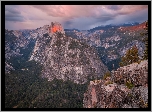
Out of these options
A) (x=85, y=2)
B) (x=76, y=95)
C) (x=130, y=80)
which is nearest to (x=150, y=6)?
(x=85, y=2)

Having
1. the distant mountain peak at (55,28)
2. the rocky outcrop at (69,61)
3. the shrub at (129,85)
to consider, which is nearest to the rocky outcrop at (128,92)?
the shrub at (129,85)

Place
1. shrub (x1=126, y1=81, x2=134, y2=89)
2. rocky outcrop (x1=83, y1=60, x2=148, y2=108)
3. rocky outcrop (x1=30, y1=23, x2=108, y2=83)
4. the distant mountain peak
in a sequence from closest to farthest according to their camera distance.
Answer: rocky outcrop (x1=83, y1=60, x2=148, y2=108) < shrub (x1=126, y1=81, x2=134, y2=89) < rocky outcrop (x1=30, y1=23, x2=108, y2=83) < the distant mountain peak

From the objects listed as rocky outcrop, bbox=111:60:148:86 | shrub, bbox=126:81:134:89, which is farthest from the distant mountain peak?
shrub, bbox=126:81:134:89

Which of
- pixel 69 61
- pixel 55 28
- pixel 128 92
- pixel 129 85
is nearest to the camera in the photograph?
pixel 128 92

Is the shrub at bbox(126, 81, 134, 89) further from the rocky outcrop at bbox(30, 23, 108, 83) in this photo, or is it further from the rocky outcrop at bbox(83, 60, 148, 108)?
the rocky outcrop at bbox(30, 23, 108, 83)

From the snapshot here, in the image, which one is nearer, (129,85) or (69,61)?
(129,85)

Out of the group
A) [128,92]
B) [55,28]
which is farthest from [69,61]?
[128,92]

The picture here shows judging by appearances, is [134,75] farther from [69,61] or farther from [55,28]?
[55,28]

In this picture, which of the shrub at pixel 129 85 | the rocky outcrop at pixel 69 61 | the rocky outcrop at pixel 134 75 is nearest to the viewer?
the rocky outcrop at pixel 134 75

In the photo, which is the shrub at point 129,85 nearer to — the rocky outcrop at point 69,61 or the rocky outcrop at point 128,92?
the rocky outcrop at point 128,92
